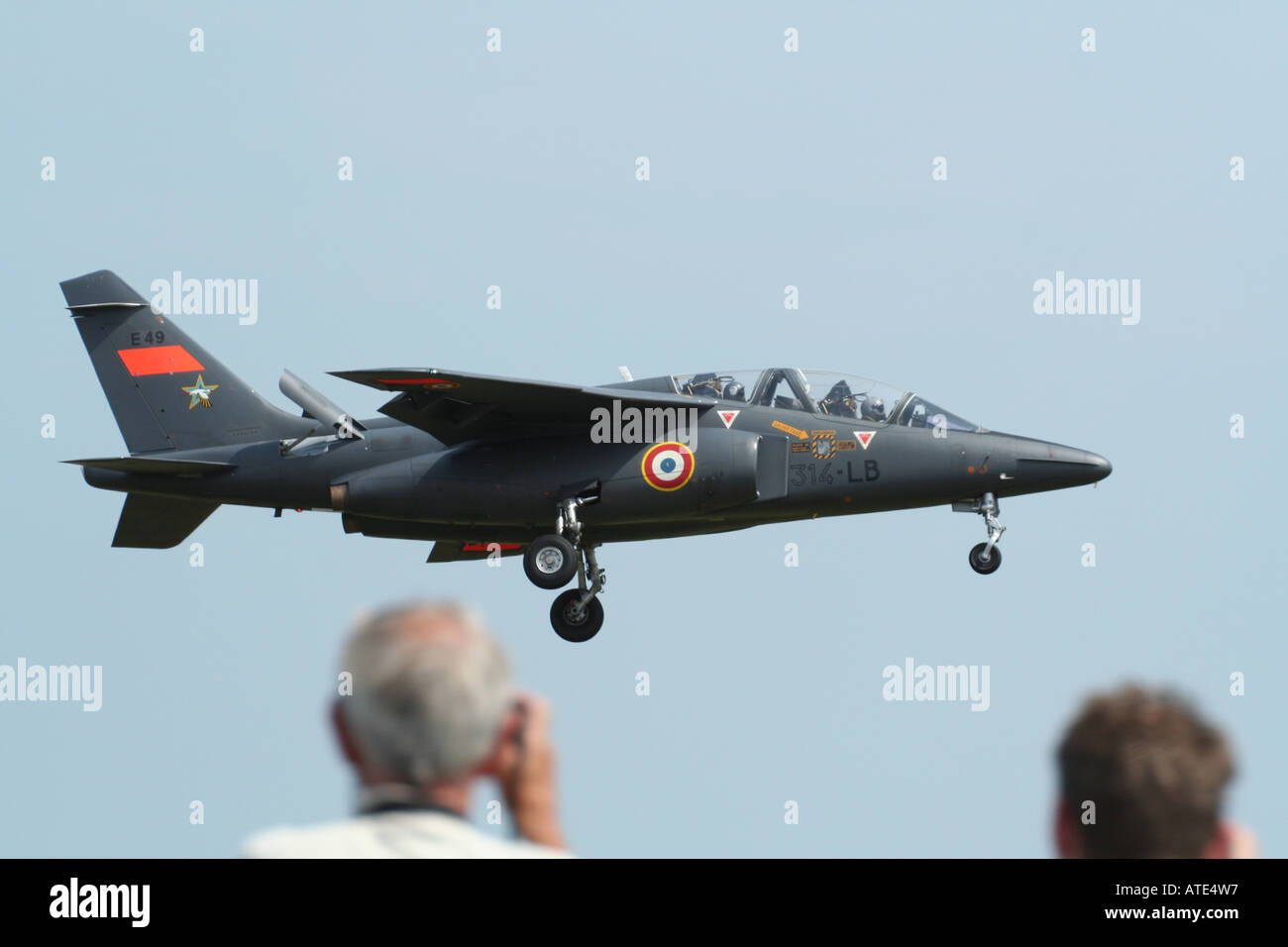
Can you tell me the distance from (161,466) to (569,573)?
601cm

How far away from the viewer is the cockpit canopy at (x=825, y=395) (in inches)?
915

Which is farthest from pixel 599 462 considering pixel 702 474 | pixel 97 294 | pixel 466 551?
pixel 97 294

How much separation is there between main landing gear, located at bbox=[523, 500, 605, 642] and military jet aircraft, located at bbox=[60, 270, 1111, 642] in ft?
0.08

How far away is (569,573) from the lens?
896 inches

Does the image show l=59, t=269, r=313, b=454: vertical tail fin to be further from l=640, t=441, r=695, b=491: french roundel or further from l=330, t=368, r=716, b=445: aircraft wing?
l=640, t=441, r=695, b=491: french roundel

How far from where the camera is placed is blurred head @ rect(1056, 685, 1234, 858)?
4863 millimetres

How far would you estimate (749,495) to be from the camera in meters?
22.5

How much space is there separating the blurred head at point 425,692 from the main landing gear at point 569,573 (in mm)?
17736

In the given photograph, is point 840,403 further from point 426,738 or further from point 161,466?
point 426,738

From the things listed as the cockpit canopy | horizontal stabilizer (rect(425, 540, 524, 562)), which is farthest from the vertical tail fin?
the cockpit canopy
